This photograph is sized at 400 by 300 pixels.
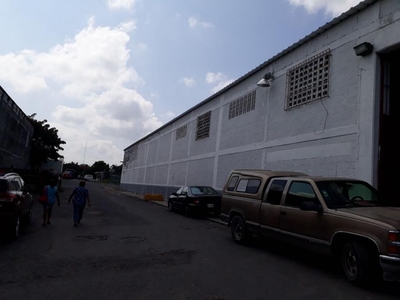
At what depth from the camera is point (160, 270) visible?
6383 millimetres

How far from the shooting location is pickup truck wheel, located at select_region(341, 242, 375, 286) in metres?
5.57

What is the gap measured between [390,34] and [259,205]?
6.35 m

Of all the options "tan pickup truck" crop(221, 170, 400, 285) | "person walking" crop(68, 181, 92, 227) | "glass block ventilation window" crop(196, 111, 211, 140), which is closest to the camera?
"tan pickup truck" crop(221, 170, 400, 285)

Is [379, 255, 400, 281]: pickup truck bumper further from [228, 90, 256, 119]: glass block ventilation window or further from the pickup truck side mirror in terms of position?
[228, 90, 256, 119]: glass block ventilation window

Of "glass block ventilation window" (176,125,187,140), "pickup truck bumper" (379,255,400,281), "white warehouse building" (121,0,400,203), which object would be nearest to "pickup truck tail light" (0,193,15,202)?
"pickup truck bumper" (379,255,400,281)

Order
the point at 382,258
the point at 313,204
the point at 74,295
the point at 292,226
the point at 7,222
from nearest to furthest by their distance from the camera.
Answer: the point at 74,295 → the point at 382,258 → the point at 313,204 → the point at 292,226 → the point at 7,222

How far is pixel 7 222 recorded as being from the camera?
27.6 ft

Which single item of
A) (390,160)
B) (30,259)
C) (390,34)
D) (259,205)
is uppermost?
(390,34)

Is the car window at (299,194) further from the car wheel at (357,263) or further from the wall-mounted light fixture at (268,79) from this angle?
the wall-mounted light fixture at (268,79)

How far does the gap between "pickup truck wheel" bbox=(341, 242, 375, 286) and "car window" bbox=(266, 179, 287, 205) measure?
214 cm

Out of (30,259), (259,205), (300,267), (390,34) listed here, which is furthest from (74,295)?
(390,34)

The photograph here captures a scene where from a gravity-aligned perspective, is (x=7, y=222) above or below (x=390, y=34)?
below

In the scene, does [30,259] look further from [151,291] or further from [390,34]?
[390,34]

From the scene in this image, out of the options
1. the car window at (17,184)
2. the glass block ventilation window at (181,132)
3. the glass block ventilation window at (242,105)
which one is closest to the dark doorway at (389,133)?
the glass block ventilation window at (242,105)
